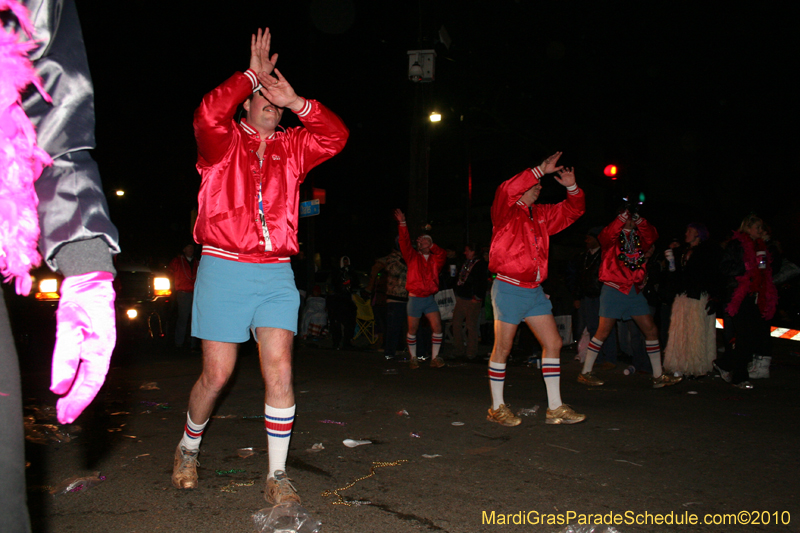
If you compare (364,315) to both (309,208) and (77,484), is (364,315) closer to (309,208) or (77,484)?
(309,208)

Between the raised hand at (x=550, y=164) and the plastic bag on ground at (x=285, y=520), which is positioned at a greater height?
the raised hand at (x=550, y=164)

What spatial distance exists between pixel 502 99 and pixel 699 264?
553 inches

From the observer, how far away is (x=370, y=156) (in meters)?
34.0

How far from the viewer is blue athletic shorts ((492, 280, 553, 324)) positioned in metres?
5.08

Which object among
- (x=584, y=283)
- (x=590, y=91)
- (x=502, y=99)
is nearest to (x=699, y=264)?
(x=584, y=283)

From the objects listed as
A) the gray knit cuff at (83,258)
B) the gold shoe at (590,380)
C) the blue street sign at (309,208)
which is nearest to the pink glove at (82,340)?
the gray knit cuff at (83,258)

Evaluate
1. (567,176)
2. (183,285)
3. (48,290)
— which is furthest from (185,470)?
(48,290)

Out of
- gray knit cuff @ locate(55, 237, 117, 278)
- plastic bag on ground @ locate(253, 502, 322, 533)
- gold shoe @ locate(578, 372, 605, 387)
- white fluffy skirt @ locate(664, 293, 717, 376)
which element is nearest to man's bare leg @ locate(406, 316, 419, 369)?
gold shoe @ locate(578, 372, 605, 387)

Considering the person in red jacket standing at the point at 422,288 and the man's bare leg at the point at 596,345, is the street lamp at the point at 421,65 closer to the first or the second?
the person in red jacket standing at the point at 422,288

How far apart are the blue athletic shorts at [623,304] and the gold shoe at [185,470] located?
524 cm

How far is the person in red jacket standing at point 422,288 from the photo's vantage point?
8.88 metres

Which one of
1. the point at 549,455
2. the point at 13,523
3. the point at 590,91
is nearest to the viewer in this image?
the point at 13,523

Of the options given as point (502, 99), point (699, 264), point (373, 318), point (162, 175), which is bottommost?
point (373, 318)

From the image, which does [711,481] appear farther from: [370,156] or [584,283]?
[370,156]
